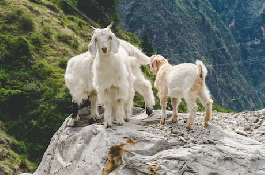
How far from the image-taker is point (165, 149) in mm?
7875

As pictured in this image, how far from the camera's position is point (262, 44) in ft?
505

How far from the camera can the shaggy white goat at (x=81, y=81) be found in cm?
965

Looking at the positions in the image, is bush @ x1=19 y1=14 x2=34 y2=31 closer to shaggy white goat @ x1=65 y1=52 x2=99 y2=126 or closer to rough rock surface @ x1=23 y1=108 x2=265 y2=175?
shaggy white goat @ x1=65 y1=52 x2=99 y2=126

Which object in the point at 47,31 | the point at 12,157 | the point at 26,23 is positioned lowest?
the point at 12,157

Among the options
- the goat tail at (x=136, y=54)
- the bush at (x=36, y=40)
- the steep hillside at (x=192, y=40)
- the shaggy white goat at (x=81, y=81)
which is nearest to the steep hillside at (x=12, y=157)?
the bush at (x=36, y=40)

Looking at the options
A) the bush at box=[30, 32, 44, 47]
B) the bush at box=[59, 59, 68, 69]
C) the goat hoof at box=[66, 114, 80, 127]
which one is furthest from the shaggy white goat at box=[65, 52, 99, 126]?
the bush at box=[30, 32, 44, 47]

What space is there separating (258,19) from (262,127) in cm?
15980

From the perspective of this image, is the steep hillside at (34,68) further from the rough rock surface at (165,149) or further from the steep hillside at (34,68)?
the rough rock surface at (165,149)

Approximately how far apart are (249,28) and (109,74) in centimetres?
16053

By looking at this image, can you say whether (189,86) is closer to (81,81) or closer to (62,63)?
(81,81)

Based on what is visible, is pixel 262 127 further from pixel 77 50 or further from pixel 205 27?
pixel 205 27

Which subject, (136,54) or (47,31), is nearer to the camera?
(136,54)

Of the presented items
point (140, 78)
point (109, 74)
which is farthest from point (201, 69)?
point (140, 78)

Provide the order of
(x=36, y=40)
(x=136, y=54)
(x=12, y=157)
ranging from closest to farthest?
1. (x=136, y=54)
2. (x=12, y=157)
3. (x=36, y=40)
